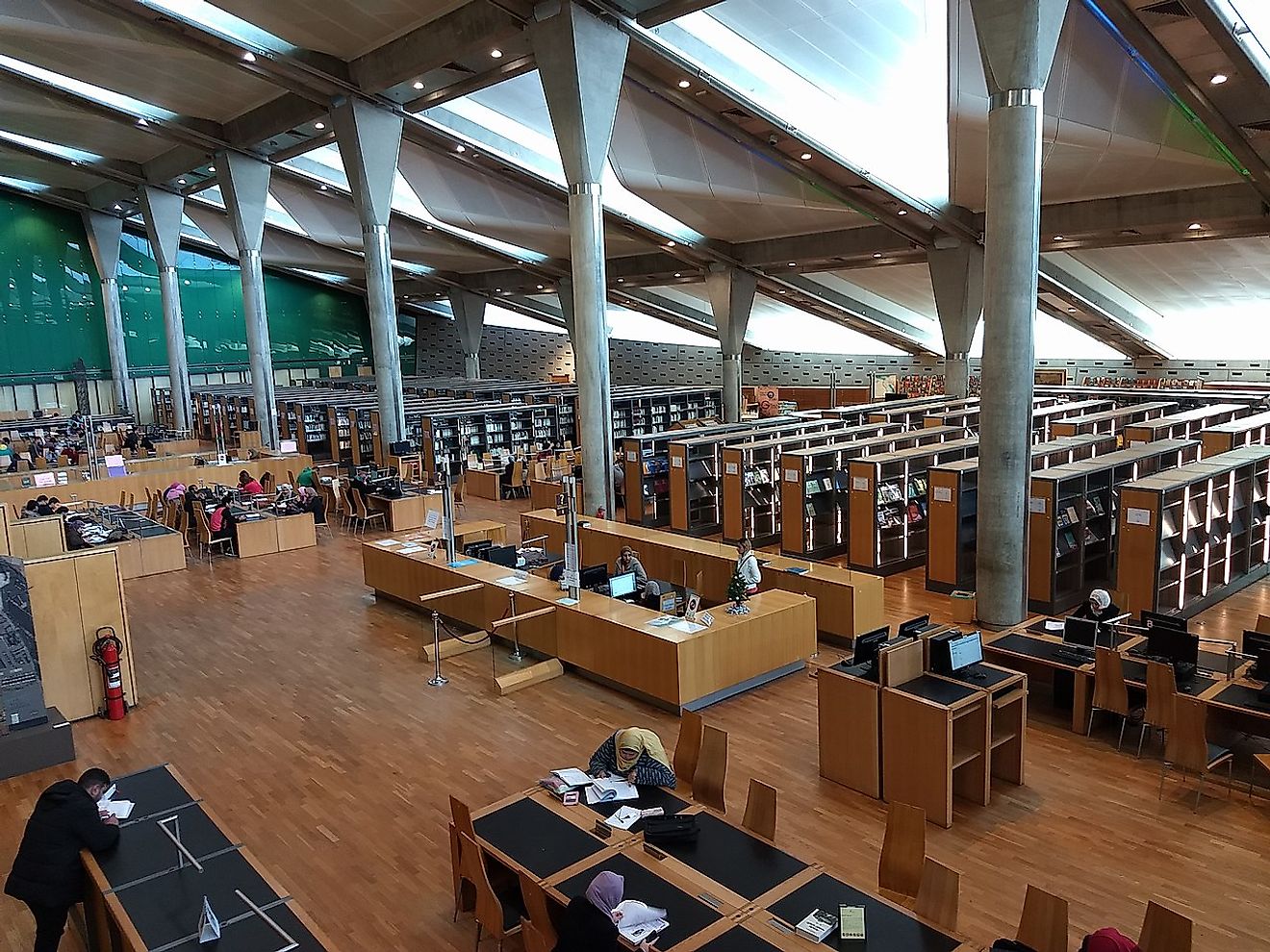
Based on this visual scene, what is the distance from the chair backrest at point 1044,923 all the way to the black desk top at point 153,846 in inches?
153

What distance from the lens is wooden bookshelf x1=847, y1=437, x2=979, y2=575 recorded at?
481 inches

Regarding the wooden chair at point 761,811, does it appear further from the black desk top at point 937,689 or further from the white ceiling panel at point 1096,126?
the white ceiling panel at point 1096,126

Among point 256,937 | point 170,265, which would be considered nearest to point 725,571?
point 256,937

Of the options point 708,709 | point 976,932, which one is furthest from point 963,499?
point 976,932

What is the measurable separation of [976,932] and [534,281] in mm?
28559

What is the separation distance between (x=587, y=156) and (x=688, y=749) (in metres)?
9.93

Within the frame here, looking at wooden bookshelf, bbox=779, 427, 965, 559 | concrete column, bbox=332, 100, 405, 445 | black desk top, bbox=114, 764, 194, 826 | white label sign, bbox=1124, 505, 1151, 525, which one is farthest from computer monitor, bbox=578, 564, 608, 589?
concrete column, bbox=332, 100, 405, 445

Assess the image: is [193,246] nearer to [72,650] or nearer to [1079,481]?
[72,650]

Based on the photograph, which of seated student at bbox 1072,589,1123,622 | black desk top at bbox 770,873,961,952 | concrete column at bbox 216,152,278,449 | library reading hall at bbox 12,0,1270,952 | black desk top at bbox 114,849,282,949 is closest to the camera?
black desk top at bbox 770,873,961,952

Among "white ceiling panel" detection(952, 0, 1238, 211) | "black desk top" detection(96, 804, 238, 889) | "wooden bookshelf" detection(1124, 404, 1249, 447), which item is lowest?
"black desk top" detection(96, 804, 238, 889)

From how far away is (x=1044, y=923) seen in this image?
3762 millimetres

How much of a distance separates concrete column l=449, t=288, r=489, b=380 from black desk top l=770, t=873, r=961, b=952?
3224 cm

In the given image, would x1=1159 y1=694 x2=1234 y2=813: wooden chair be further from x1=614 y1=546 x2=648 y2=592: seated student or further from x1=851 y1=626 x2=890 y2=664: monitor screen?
x1=614 y1=546 x2=648 y2=592: seated student

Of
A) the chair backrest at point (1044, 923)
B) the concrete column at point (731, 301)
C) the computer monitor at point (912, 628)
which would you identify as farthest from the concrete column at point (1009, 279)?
the concrete column at point (731, 301)
